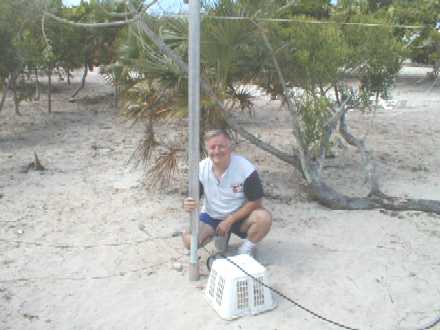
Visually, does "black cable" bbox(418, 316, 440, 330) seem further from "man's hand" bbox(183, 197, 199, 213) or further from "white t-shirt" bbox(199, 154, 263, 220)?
"man's hand" bbox(183, 197, 199, 213)

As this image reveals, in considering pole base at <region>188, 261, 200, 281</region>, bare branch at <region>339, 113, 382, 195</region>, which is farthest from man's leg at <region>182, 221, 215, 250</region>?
bare branch at <region>339, 113, 382, 195</region>

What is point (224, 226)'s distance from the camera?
349cm

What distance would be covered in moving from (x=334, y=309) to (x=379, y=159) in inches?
158

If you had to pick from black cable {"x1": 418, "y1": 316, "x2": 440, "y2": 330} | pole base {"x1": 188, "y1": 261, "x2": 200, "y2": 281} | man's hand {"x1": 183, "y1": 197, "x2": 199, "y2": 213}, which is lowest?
black cable {"x1": 418, "y1": 316, "x2": 440, "y2": 330}

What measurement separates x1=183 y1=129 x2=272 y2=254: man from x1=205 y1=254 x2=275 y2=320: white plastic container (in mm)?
429

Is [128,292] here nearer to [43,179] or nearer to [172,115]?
[172,115]

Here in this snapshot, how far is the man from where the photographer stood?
348 cm

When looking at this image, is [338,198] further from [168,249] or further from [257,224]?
[168,249]

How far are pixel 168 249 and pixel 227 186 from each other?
809 mm

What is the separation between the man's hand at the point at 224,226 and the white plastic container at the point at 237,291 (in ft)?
1.24

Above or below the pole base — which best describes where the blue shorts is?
above

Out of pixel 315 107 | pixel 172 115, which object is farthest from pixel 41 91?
pixel 315 107

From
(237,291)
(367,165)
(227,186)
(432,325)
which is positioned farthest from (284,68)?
(432,325)

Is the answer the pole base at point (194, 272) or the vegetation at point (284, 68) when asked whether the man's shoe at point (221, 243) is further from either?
the vegetation at point (284, 68)
